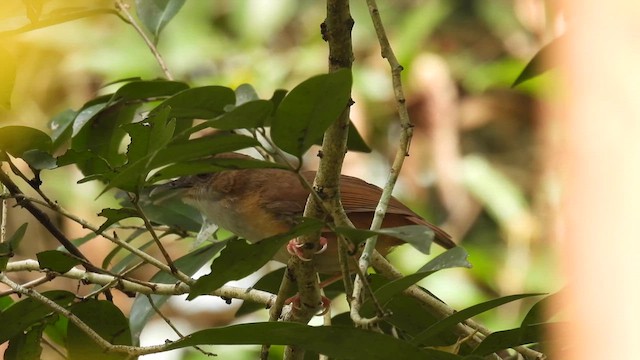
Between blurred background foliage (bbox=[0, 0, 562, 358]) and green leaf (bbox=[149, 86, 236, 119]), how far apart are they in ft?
10.2

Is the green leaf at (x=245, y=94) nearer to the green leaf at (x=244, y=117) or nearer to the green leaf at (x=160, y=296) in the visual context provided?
the green leaf at (x=160, y=296)

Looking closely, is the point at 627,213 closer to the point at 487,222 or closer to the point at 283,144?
the point at 283,144

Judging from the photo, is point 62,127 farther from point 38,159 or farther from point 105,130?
point 38,159

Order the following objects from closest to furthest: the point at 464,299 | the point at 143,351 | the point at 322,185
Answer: the point at 322,185, the point at 143,351, the point at 464,299

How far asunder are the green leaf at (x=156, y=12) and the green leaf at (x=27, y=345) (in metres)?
0.86

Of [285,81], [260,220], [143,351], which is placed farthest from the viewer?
[285,81]

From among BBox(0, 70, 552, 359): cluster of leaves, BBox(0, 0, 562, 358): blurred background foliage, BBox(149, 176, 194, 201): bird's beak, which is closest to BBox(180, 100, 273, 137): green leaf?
BBox(0, 70, 552, 359): cluster of leaves

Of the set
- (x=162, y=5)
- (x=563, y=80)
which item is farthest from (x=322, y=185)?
(x=162, y=5)

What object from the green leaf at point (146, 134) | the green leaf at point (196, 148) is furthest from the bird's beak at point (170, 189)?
the green leaf at point (196, 148)

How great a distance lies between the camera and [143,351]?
6.30 ft

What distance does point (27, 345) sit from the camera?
2168 mm

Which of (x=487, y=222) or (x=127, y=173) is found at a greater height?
(x=487, y=222)

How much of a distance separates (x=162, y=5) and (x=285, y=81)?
9.41ft

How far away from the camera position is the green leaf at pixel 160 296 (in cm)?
229
